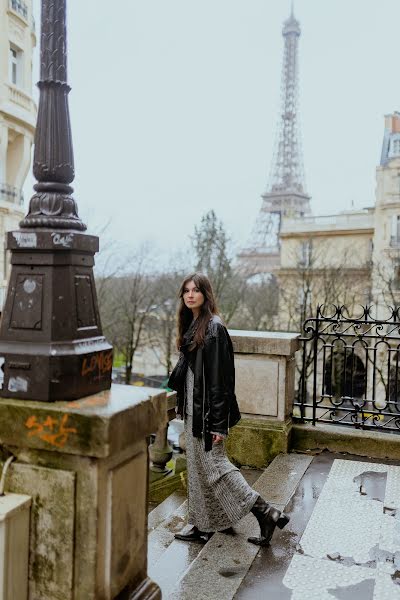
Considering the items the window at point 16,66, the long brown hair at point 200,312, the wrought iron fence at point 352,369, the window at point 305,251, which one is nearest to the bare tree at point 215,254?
the window at point 305,251

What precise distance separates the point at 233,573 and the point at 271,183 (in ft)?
243

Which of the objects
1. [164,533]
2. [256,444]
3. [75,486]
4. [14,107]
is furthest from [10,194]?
[75,486]

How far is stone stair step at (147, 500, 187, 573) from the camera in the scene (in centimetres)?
457

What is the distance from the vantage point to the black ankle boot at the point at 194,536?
14.9ft

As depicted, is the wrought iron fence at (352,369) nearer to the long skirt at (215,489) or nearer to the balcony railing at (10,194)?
the long skirt at (215,489)

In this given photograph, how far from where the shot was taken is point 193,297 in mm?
4406

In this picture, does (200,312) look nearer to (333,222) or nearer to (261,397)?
(261,397)

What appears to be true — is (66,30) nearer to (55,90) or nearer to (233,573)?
(55,90)

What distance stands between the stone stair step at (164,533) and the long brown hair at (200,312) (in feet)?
5.48

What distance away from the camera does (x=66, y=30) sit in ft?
9.77

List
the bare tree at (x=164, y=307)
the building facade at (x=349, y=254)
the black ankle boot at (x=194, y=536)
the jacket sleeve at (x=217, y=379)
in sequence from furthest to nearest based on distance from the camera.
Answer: the bare tree at (x=164, y=307) < the building facade at (x=349, y=254) < the black ankle boot at (x=194, y=536) < the jacket sleeve at (x=217, y=379)

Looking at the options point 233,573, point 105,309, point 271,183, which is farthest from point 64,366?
point 271,183

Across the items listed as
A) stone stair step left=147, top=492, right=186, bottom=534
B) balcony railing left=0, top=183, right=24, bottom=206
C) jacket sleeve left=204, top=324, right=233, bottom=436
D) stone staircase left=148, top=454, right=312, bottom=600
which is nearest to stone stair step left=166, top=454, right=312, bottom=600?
stone staircase left=148, top=454, right=312, bottom=600

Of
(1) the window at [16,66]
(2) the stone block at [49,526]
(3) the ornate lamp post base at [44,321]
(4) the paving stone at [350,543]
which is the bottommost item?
(4) the paving stone at [350,543]
